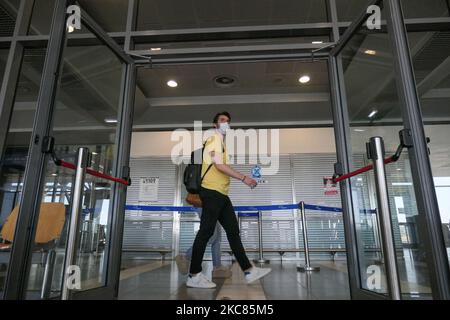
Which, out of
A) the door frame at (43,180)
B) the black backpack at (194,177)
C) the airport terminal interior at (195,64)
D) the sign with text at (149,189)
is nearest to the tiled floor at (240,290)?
the airport terminal interior at (195,64)

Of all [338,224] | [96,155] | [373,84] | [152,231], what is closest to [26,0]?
[96,155]

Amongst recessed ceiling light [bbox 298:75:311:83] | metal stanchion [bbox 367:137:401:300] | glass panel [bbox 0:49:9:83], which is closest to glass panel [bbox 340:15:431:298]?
metal stanchion [bbox 367:137:401:300]

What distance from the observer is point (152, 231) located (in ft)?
24.7

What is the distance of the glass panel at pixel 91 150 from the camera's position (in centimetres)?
223

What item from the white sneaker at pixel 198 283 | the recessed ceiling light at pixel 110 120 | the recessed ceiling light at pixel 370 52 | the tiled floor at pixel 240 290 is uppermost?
the recessed ceiling light at pixel 370 52

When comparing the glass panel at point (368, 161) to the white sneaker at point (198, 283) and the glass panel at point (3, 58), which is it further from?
the glass panel at point (3, 58)

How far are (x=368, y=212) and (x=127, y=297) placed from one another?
78.5 inches

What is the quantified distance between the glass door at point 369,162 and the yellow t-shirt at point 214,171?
1.02 metres

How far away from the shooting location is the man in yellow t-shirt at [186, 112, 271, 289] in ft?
9.04

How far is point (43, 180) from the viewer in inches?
74.7

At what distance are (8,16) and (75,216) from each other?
2859 mm

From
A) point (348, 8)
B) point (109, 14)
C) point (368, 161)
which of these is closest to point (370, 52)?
point (348, 8)

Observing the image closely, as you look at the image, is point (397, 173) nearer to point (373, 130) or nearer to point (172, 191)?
point (373, 130)

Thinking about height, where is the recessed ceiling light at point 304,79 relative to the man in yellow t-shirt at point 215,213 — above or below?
above
